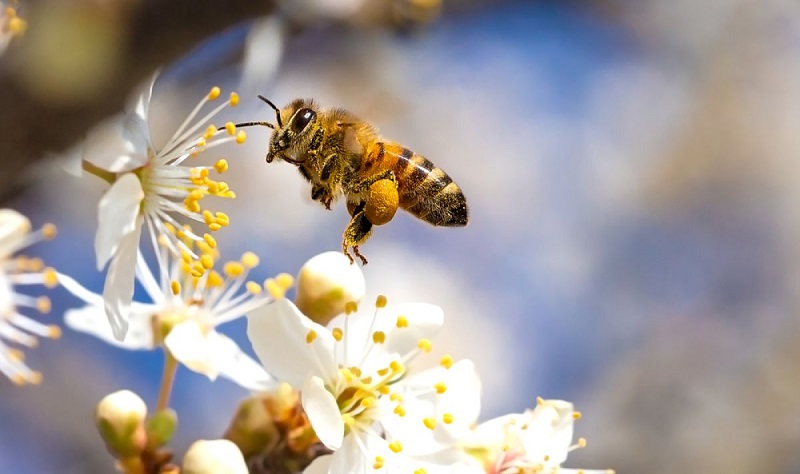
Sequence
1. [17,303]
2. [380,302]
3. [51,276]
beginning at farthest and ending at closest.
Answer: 1. [17,303]
2. [380,302]
3. [51,276]

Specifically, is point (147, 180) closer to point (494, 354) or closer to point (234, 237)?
point (234, 237)

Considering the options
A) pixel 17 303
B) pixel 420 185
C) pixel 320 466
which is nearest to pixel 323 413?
pixel 320 466

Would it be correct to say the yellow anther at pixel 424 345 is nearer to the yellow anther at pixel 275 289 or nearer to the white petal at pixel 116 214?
the yellow anther at pixel 275 289

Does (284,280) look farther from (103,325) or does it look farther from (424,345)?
(103,325)

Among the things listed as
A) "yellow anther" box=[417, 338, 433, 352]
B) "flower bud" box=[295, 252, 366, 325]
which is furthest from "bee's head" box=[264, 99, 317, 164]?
"yellow anther" box=[417, 338, 433, 352]

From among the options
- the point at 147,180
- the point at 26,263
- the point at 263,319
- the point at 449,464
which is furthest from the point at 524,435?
the point at 26,263
